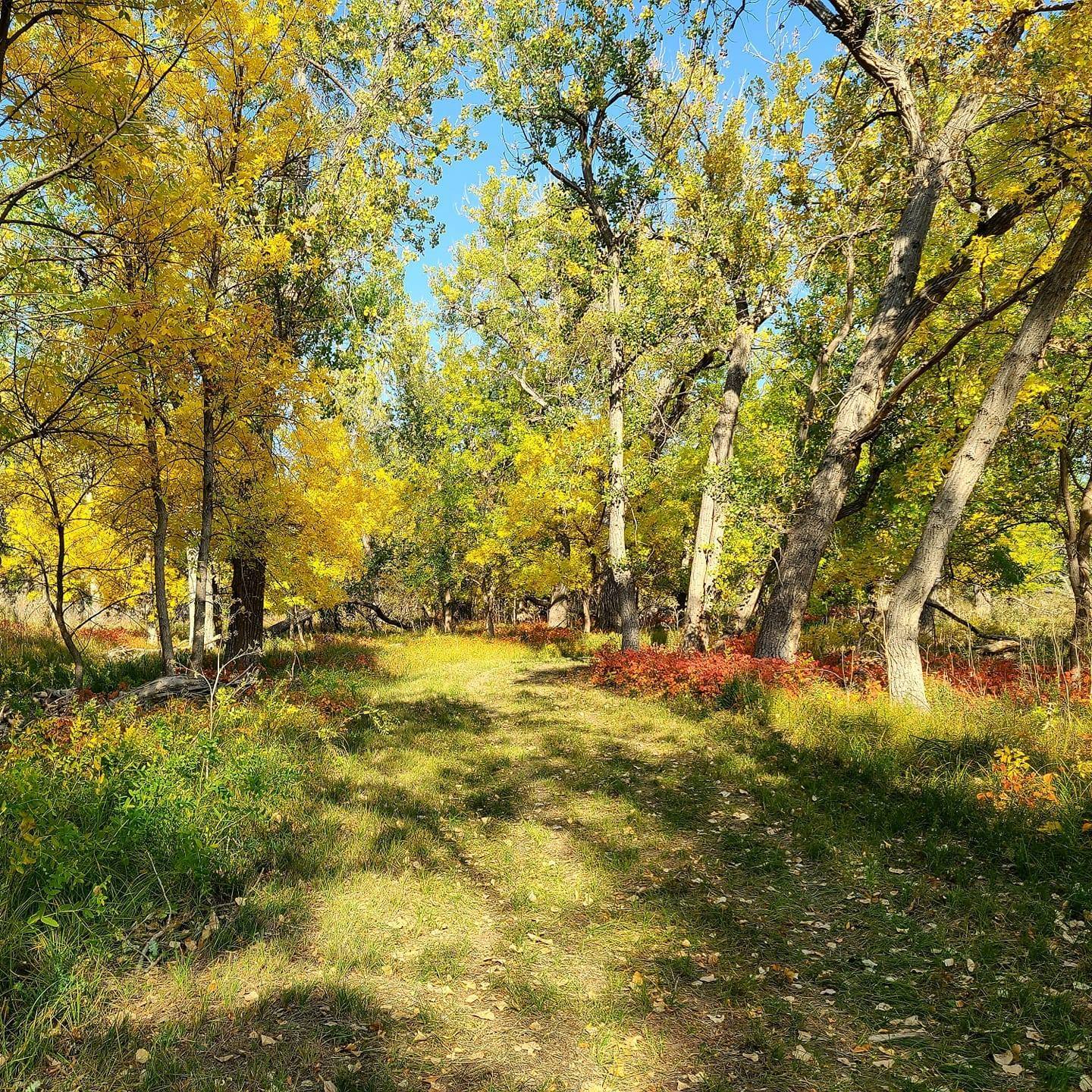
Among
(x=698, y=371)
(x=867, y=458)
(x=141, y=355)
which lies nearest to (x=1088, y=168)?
(x=867, y=458)

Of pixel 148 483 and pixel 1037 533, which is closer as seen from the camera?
pixel 148 483

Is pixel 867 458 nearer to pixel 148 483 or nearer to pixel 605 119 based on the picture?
pixel 605 119

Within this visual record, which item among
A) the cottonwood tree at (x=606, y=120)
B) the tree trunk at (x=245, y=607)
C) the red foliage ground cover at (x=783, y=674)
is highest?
the cottonwood tree at (x=606, y=120)

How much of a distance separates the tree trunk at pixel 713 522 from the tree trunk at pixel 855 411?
2.47 metres

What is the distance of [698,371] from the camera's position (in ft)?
51.0

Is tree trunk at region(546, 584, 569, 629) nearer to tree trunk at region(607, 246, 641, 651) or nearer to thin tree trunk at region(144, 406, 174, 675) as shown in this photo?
tree trunk at region(607, 246, 641, 651)

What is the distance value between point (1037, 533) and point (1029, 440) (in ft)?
19.1

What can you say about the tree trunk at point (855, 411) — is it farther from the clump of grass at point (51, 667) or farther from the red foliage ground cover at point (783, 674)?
the clump of grass at point (51, 667)

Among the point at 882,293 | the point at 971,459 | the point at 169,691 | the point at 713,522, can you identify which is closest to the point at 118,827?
the point at 169,691

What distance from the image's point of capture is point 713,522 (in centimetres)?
1368

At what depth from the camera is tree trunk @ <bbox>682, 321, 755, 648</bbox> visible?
13398 mm

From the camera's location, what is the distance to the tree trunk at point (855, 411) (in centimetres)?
930

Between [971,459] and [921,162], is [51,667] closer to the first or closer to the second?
[971,459]

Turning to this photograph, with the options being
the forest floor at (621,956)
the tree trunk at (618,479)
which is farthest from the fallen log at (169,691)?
the tree trunk at (618,479)
